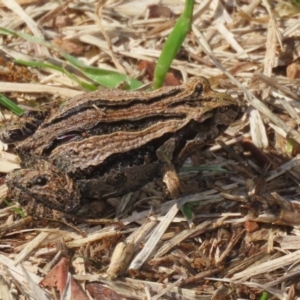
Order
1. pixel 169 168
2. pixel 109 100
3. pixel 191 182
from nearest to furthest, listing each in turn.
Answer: pixel 109 100, pixel 169 168, pixel 191 182

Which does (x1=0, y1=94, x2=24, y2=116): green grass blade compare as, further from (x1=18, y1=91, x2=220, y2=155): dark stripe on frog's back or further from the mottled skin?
(x1=18, y1=91, x2=220, y2=155): dark stripe on frog's back

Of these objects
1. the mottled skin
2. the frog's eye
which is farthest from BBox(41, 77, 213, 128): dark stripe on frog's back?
the frog's eye

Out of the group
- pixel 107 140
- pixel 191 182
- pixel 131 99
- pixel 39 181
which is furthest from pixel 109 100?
pixel 191 182

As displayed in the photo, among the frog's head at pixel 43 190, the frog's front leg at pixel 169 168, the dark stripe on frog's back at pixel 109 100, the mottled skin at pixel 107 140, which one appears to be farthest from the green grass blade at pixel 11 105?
the frog's front leg at pixel 169 168

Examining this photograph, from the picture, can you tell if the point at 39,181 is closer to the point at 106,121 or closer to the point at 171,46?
the point at 106,121

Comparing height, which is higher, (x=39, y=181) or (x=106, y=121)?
(x=106, y=121)

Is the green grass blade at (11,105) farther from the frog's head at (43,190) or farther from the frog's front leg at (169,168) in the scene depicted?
the frog's front leg at (169,168)
